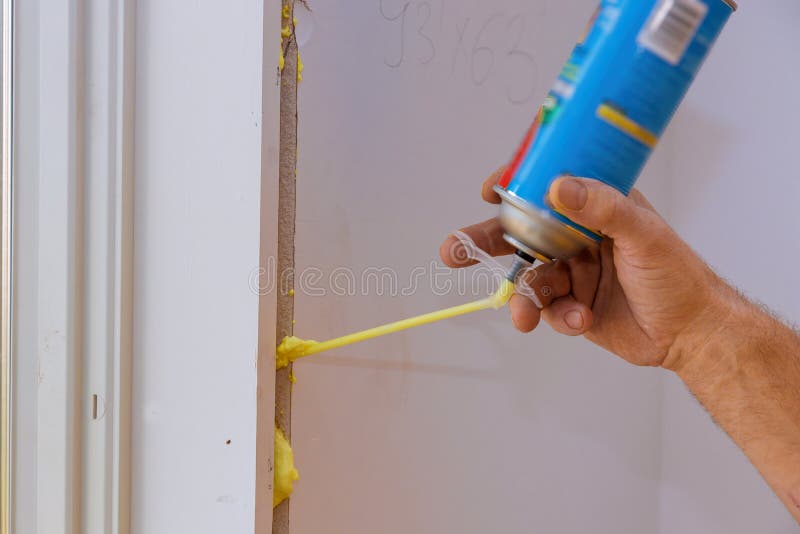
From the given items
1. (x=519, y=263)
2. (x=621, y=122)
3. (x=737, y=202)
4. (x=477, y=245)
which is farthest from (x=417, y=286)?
(x=737, y=202)

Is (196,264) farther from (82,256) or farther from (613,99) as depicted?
(613,99)

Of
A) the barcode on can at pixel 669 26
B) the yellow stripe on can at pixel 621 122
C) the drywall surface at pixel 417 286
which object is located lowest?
the drywall surface at pixel 417 286

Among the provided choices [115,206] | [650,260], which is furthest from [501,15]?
[115,206]

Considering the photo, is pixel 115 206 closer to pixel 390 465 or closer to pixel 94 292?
→ pixel 94 292

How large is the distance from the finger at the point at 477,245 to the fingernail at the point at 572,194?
0.62 feet

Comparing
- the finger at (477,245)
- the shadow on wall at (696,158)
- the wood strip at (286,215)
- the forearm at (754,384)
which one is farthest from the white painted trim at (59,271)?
the shadow on wall at (696,158)

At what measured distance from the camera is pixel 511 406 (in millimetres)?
936

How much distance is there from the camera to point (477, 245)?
0.63 meters

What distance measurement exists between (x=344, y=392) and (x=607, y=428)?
67 cm

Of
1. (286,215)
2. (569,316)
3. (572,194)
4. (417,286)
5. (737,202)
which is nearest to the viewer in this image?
(572,194)

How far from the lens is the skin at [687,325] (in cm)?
54

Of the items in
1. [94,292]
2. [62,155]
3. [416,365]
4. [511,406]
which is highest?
[62,155]

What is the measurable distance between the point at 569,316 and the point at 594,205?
0.75 feet

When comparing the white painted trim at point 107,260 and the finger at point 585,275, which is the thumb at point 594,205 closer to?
the finger at point 585,275
